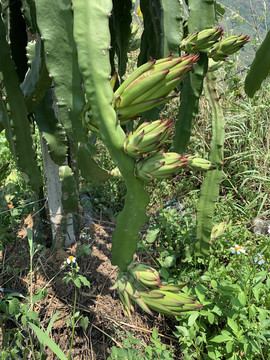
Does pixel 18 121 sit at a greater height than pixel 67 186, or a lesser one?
greater

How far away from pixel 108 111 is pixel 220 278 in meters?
0.96

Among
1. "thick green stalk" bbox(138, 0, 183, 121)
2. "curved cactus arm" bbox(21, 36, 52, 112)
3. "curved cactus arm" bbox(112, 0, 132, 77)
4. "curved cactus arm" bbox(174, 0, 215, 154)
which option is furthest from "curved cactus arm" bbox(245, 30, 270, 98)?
"curved cactus arm" bbox(21, 36, 52, 112)

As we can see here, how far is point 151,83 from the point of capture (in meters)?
0.76

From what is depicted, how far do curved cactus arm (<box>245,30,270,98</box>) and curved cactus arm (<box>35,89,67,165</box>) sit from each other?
0.83 meters

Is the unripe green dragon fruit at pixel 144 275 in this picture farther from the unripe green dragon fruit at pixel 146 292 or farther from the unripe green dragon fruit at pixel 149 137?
the unripe green dragon fruit at pixel 149 137

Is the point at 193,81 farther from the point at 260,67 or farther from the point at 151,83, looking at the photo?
the point at 151,83

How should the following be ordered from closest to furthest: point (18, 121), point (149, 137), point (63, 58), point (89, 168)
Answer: point (149, 137), point (63, 58), point (18, 121), point (89, 168)

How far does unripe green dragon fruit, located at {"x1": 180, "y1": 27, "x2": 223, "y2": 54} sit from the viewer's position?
101 cm

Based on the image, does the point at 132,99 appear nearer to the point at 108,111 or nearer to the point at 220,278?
the point at 108,111

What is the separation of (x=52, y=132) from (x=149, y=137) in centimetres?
52

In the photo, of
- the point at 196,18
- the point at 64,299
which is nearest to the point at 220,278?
the point at 64,299

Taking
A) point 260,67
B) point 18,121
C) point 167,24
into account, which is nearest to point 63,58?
point 18,121

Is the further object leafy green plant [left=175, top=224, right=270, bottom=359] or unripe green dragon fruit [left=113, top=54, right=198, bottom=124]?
leafy green plant [left=175, top=224, right=270, bottom=359]

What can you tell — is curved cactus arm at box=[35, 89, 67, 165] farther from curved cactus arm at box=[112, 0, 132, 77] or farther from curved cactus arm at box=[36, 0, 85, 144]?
curved cactus arm at box=[112, 0, 132, 77]
